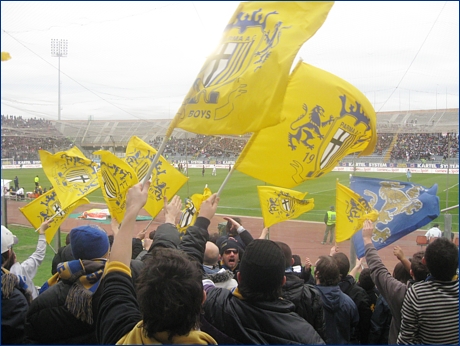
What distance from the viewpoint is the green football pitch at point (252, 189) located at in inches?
760

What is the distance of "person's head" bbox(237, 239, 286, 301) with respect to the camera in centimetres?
227

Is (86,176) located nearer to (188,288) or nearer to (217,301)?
(217,301)

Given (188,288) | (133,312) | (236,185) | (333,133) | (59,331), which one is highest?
(333,133)

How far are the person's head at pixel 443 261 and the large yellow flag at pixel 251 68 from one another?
133cm

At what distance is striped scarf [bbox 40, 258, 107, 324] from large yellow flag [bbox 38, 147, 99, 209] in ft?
11.3

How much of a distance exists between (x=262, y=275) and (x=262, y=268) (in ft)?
0.11

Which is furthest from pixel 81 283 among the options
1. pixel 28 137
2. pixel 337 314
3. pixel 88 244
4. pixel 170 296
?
pixel 28 137

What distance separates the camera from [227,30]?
3.05 metres

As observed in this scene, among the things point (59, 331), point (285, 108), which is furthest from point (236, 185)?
point (59, 331)

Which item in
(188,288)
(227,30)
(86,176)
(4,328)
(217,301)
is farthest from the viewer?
(86,176)

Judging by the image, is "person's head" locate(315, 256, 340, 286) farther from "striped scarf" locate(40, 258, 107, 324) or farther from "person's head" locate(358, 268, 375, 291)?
"striped scarf" locate(40, 258, 107, 324)

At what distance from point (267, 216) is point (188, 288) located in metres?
4.61

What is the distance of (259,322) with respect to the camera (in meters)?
2.20

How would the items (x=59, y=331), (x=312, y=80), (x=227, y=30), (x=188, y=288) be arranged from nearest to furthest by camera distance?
(x=188, y=288), (x=59, y=331), (x=227, y=30), (x=312, y=80)
